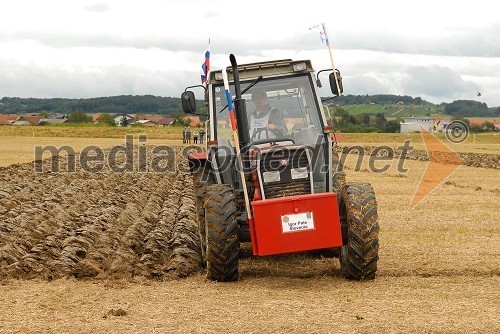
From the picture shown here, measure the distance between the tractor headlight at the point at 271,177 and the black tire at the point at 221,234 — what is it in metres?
0.45

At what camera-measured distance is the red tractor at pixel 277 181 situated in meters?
7.57

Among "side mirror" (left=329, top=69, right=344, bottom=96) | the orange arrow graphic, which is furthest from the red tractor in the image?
the orange arrow graphic

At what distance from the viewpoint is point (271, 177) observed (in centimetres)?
809

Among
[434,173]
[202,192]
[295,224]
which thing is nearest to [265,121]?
[202,192]

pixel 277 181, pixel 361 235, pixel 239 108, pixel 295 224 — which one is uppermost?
pixel 239 108

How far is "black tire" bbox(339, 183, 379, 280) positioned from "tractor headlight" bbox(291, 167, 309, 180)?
23.2 inches

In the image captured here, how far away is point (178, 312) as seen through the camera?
651 centimetres

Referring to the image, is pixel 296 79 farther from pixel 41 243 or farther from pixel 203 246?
pixel 41 243

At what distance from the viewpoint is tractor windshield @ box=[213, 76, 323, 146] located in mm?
8641

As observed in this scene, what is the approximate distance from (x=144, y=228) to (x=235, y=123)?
370 cm

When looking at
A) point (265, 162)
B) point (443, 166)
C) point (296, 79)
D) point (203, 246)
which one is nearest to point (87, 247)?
point (203, 246)

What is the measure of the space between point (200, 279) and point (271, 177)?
1.36 meters

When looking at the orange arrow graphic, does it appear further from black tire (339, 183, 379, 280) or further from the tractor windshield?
black tire (339, 183, 379, 280)

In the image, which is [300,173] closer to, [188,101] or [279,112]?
[279,112]
